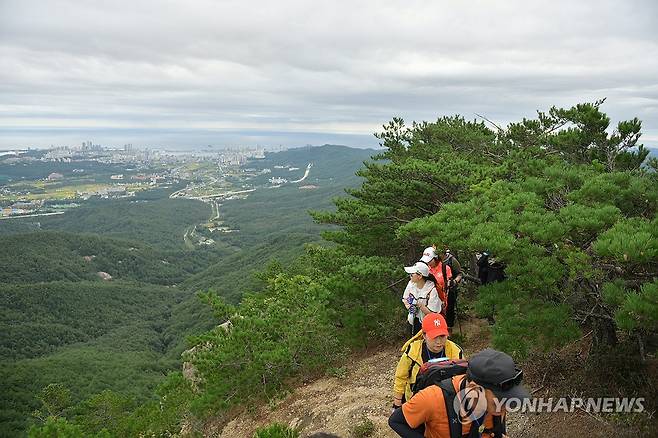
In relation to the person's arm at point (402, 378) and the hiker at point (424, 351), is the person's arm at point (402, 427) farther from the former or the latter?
the person's arm at point (402, 378)

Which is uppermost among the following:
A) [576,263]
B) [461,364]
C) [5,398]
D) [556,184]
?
[556,184]

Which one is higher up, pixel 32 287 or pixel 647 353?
pixel 647 353

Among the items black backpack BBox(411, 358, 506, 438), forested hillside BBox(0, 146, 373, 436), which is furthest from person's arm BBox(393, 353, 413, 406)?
forested hillside BBox(0, 146, 373, 436)

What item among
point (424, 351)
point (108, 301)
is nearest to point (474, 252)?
point (424, 351)

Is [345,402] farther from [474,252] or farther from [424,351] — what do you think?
[424,351]

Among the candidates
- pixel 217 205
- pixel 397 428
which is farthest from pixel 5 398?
pixel 217 205

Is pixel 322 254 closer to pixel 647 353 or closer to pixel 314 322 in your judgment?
pixel 314 322

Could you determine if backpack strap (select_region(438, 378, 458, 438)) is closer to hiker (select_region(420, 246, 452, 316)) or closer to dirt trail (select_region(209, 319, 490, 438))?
hiker (select_region(420, 246, 452, 316))
